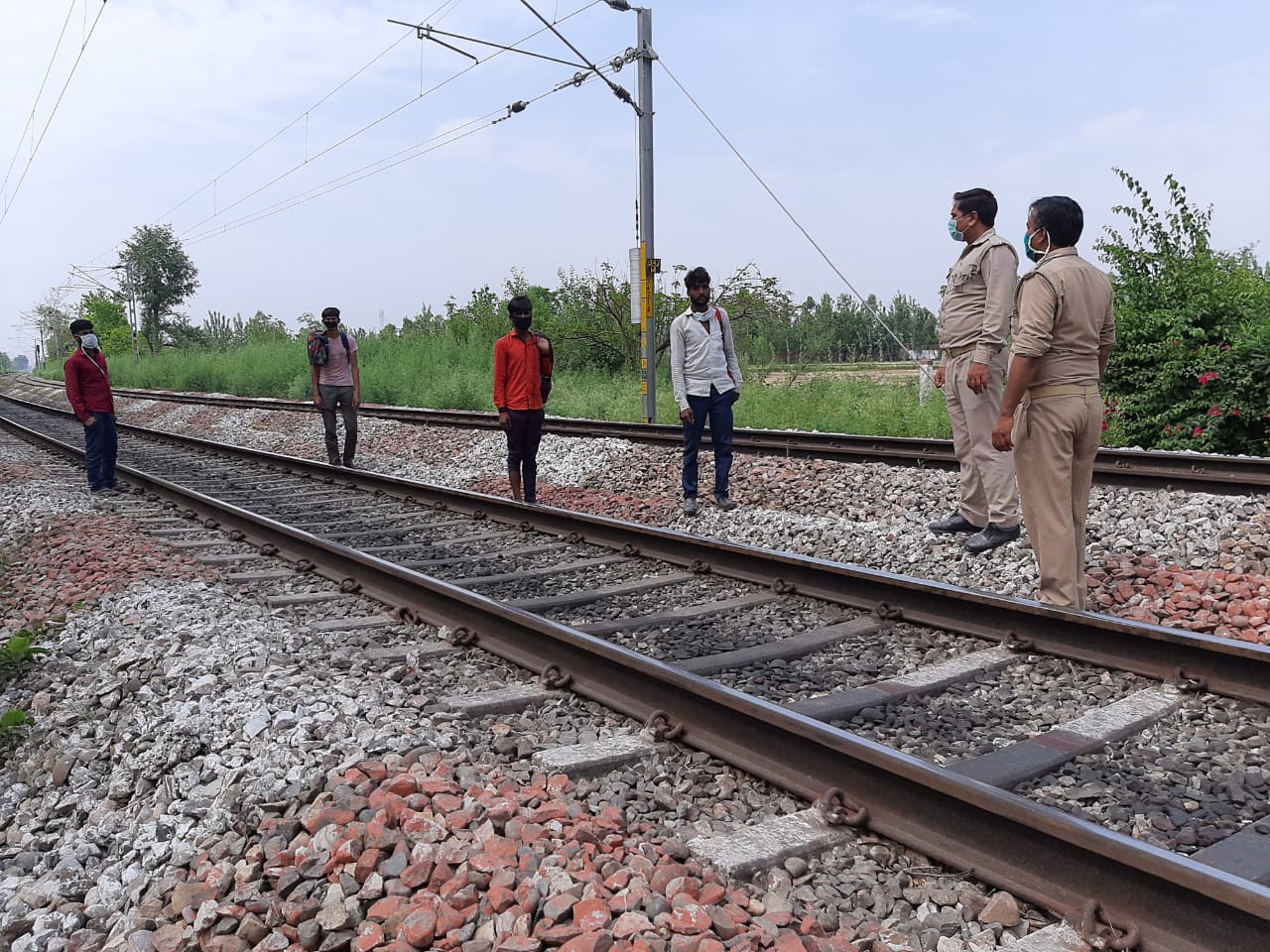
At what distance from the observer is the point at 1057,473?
4.64m

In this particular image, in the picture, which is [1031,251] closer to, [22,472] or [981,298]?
[981,298]

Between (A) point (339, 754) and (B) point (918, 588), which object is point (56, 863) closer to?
(A) point (339, 754)

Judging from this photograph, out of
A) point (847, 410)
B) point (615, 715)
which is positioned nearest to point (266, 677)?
point (615, 715)

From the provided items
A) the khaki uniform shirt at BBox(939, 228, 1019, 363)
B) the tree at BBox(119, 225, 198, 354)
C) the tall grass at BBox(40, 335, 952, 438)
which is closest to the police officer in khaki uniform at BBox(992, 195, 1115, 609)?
the khaki uniform shirt at BBox(939, 228, 1019, 363)

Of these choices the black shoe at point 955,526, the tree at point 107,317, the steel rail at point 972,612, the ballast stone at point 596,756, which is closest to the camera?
the ballast stone at point 596,756

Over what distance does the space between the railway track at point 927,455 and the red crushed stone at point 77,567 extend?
224 inches

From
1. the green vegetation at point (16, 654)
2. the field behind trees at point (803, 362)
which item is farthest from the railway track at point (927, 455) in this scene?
the green vegetation at point (16, 654)

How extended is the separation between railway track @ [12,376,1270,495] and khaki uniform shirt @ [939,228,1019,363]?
2.08m

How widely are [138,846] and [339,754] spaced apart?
65 cm

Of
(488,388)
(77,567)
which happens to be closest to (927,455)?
→ (77,567)

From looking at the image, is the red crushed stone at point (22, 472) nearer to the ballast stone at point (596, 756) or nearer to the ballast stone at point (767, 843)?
the ballast stone at point (596, 756)

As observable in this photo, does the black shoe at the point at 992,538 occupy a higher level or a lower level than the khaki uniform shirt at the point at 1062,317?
lower

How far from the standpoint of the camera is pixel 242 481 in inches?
435

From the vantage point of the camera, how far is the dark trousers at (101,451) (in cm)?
991
